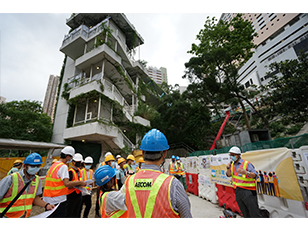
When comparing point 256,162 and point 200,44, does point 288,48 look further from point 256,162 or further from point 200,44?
point 256,162

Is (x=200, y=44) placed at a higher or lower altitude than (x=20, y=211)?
higher

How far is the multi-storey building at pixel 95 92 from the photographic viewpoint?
1194 cm

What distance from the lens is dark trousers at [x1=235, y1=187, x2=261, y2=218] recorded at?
3011mm

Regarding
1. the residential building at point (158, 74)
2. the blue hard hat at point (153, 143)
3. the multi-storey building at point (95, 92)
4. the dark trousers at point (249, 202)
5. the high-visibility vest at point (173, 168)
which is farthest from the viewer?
the residential building at point (158, 74)

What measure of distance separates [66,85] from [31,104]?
20.1 ft

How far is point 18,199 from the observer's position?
2.28 meters

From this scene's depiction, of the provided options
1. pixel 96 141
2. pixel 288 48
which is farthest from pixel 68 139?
pixel 288 48

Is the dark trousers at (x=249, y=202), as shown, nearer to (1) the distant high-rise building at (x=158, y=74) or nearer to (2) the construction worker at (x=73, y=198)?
(2) the construction worker at (x=73, y=198)

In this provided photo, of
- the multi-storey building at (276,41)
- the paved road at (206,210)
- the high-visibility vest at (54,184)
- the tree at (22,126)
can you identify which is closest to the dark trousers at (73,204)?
the high-visibility vest at (54,184)

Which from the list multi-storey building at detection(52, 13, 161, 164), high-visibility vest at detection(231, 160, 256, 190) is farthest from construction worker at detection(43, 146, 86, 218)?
multi-storey building at detection(52, 13, 161, 164)

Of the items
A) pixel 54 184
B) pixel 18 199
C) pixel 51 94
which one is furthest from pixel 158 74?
pixel 18 199

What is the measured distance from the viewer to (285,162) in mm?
3445

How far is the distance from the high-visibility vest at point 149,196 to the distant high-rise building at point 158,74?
7851 centimetres

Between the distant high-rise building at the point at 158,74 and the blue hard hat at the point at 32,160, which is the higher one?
the distant high-rise building at the point at 158,74
